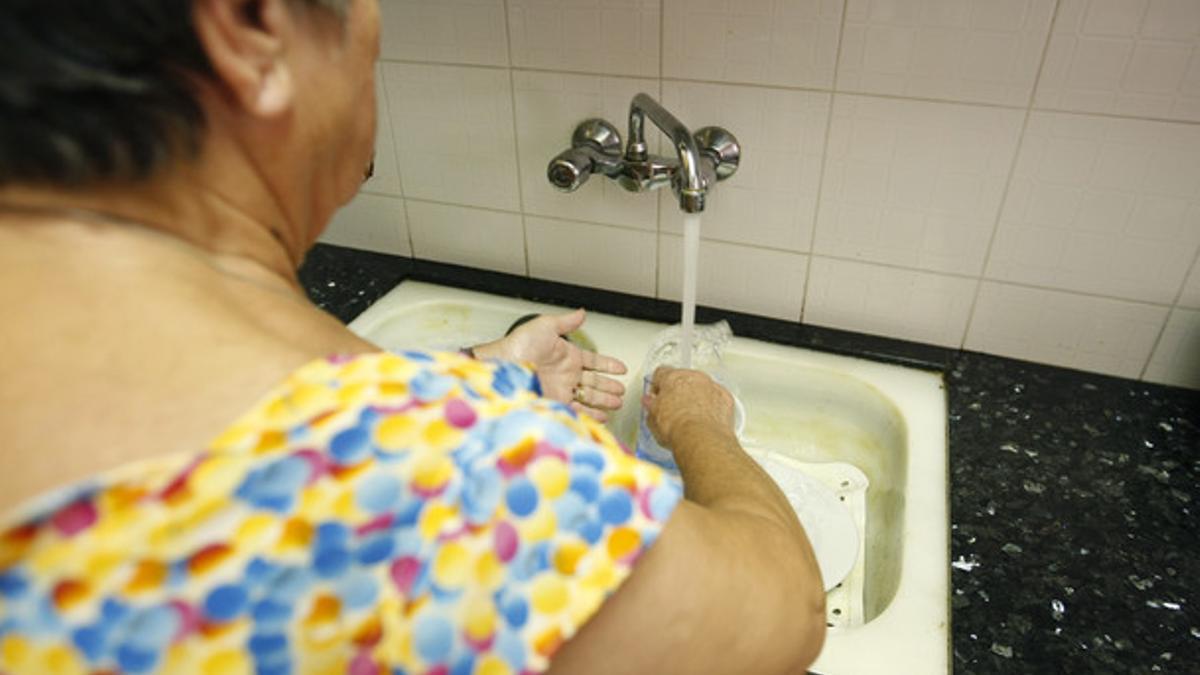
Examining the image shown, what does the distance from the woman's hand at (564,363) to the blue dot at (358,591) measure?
584mm

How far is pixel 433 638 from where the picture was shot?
1.24ft

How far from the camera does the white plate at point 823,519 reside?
0.94 m

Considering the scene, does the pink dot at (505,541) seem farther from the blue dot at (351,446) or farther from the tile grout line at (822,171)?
the tile grout line at (822,171)

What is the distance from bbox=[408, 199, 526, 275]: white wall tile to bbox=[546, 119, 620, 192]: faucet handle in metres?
0.20

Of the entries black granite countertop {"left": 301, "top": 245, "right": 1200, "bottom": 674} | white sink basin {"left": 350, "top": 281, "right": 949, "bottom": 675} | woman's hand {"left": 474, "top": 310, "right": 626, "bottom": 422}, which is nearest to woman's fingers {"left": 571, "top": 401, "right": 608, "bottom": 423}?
woman's hand {"left": 474, "top": 310, "right": 626, "bottom": 422}

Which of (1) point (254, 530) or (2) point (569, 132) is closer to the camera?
(1) point (254, 530)

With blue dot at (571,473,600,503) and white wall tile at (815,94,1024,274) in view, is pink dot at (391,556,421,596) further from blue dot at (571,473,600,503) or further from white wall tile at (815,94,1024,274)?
white wall tile at (815,94,1024,274)

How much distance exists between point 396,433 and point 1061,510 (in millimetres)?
765

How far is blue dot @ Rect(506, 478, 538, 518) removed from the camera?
0.39 meters

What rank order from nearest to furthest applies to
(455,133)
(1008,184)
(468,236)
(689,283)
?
(1008,184), (689,283), (455,133), (468,236)

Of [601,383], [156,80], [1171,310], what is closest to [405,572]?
[156,80]

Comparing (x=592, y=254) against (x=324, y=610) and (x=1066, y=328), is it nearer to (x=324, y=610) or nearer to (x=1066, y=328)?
(x=1066, y=328)

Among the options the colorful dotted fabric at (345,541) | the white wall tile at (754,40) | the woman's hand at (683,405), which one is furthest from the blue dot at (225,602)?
the white wall tile at (754,40)

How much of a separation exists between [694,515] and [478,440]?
0.51 feet
